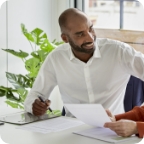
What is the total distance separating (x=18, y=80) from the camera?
3715mm

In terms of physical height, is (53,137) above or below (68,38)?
below

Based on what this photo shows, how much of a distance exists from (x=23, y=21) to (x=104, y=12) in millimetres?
867

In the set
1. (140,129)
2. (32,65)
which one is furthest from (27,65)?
(140,129)

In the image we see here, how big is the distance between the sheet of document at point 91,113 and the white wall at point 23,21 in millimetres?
1942

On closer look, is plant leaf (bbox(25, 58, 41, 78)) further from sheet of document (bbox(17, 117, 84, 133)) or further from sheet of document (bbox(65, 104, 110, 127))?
sheet of document (bbox(65, 104, 110, 127))

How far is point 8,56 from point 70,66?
131 centimetres

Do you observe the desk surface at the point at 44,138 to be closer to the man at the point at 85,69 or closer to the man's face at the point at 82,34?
the man at the point at 85,69

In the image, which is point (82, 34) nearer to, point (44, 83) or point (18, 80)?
point (44, 83)

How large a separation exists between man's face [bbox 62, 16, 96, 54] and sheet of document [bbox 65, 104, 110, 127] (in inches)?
27.2

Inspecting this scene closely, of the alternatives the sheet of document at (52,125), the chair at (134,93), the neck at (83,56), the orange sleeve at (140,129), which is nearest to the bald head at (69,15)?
the neck at (83,56)

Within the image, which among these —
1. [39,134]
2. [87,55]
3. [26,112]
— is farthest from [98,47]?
[39,134]

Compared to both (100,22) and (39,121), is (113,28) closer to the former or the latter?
(100,22)

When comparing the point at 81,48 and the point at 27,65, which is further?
the point at 27,65

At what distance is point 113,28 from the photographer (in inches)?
157
